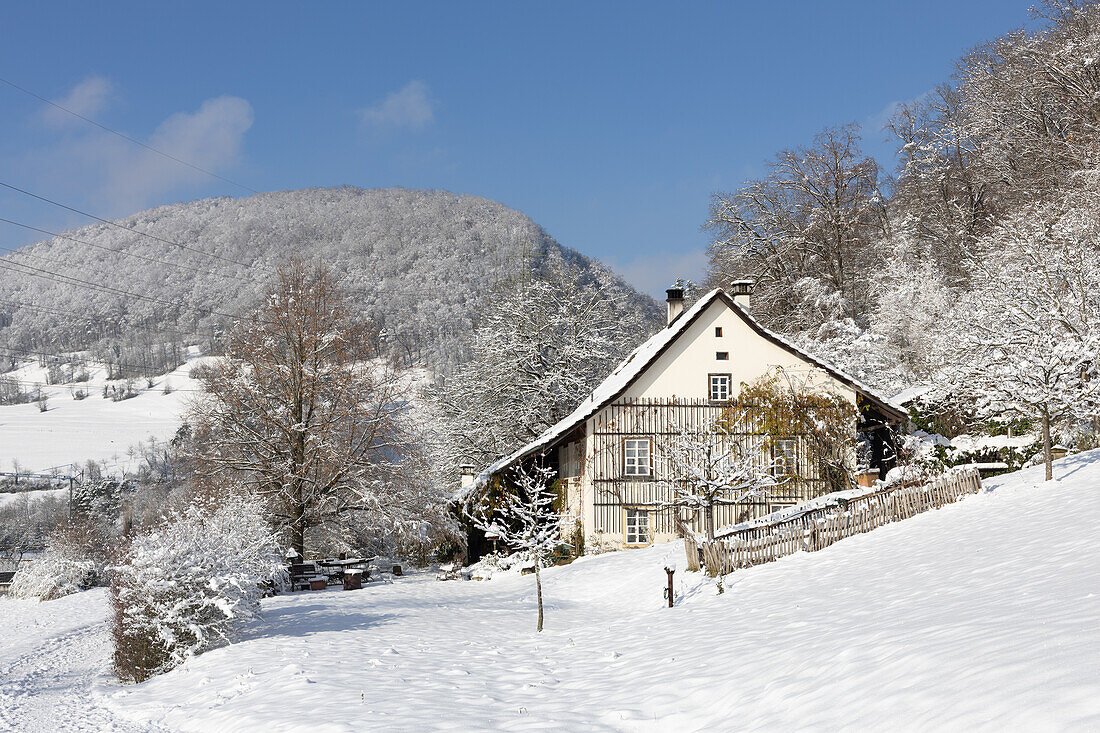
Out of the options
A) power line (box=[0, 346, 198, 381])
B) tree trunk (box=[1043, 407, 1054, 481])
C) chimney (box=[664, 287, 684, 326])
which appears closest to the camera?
tree trunk (box=[1043, 407, 1054, 481])

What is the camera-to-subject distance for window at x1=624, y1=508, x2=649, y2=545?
89.4ft

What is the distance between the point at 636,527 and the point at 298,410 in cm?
1251

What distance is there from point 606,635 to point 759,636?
4.44 meters

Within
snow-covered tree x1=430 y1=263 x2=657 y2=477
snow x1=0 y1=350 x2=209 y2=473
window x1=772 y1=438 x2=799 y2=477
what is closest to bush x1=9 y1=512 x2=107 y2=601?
snow-covered tree x1=430 y1=263 x2=657 y2=477

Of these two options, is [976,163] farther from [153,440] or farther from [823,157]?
[153,440]

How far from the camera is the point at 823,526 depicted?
1877cm

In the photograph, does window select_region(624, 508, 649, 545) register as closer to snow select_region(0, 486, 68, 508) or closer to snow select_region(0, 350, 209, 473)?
snow select_region(0, 350, 209, 473)

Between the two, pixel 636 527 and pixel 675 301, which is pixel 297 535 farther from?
pixel 675 301

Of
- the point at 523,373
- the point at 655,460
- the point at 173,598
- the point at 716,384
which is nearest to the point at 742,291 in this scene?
the point at 716,384

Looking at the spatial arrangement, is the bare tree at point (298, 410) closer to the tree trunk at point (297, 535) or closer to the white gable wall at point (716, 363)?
the tree trunk at point (297, 535)

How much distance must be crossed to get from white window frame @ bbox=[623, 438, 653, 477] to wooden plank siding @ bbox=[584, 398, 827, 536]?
108 mm

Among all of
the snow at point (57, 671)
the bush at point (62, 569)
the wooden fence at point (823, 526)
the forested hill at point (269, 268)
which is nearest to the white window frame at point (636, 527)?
the wooden fence at point (823, 526)

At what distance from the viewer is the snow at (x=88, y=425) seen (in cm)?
8925

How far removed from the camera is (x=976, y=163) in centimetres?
3647
